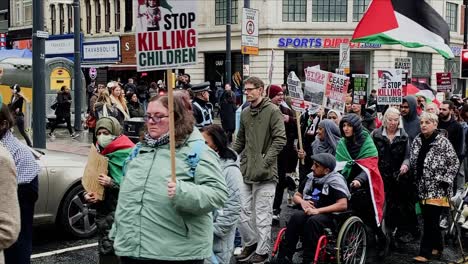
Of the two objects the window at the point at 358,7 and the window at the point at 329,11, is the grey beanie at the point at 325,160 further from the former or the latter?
the window at the point at 358,7

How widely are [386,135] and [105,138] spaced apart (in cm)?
377

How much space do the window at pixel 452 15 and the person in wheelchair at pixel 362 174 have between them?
39277mm

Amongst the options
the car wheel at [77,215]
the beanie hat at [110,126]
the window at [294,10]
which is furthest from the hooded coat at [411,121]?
the window at [294,10]

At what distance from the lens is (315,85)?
9.60m

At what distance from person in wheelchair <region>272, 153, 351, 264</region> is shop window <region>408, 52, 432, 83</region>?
35844 millimetres

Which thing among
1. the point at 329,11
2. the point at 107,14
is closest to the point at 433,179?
the point at 329,11

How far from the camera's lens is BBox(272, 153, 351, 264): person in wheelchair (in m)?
5.97

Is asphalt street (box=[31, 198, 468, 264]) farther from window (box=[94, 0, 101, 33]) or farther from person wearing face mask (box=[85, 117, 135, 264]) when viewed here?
window (box=[94, 0, 101, 33])

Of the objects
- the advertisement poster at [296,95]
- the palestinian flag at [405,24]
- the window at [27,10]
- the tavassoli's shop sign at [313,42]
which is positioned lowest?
the advertisement poster at [296,95]

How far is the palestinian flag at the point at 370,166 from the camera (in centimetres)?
674

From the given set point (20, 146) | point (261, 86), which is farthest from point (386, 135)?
point (20, 146)

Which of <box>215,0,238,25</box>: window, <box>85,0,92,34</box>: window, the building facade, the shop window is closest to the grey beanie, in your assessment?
the building facade

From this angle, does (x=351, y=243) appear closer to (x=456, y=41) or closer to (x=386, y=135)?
(x=386, y=135)

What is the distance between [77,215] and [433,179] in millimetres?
4161
